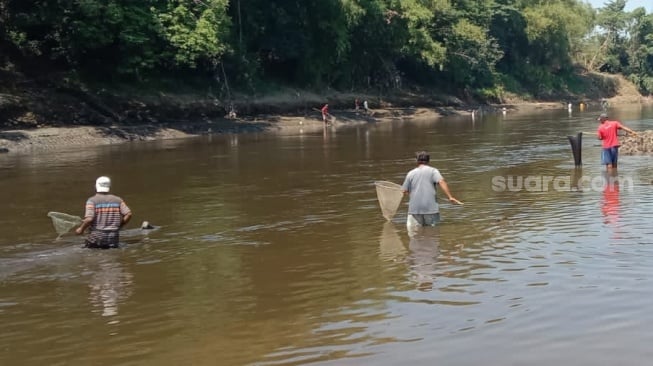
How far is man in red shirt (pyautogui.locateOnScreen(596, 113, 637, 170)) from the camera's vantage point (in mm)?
17141

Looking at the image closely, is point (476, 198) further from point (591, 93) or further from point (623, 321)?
point (591, 93)

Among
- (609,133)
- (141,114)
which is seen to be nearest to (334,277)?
(609,133)

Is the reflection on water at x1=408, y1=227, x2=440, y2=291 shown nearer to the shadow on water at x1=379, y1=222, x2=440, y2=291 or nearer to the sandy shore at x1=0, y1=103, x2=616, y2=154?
the shadow on water at x1=379, y1=222, x2=440, y2=291

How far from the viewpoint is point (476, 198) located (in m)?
14.2

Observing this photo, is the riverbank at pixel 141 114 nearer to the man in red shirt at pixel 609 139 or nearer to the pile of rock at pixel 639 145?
the pile of rock at pixel 639 145

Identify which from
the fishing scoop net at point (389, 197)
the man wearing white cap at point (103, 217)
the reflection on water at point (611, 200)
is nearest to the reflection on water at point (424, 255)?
the fishing scoop net at point (389, 197)

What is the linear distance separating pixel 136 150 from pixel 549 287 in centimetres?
2285

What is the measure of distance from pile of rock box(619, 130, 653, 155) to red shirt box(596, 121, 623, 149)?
4.79 m

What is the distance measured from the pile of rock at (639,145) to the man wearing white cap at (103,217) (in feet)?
54.3

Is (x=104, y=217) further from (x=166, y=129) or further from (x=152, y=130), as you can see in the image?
(x=166, y=129)

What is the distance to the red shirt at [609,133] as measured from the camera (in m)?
17.1

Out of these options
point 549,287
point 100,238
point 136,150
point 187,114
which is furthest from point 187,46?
point 549,287

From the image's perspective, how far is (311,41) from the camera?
49625mm

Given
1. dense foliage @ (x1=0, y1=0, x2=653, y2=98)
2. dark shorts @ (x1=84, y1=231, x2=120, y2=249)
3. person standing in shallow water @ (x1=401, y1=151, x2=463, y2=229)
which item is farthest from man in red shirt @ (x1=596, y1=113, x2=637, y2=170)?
dense foliage @ (x1=0, y1=0, x2=653, y2=98)
